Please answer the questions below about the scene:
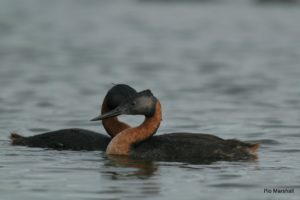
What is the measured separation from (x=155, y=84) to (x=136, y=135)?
37.1 ft

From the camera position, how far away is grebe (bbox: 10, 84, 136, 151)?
53.2 ft

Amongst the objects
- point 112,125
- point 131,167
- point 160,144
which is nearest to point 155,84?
point 112,125

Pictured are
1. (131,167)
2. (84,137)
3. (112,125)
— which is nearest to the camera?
(131,167)

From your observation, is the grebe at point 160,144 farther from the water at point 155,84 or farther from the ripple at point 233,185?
the ripple at point 233,185

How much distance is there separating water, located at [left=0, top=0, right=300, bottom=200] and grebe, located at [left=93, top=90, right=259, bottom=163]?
28 cm

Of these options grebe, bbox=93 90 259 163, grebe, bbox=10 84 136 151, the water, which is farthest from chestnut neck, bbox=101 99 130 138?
the water

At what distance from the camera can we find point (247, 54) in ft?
113

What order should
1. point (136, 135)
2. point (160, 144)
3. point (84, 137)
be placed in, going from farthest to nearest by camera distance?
point (84, 137) → point (136, 135) → point (160, 144)

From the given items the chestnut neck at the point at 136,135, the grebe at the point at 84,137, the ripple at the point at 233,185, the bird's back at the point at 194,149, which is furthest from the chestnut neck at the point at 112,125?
the ripple at the point at 233,185

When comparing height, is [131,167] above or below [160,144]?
below

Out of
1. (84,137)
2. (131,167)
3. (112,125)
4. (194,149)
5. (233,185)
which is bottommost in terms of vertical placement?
(233,185)

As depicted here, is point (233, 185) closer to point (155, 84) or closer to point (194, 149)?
point (194, 149)

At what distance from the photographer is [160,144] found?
1520cm

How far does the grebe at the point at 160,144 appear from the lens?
15.0 m
